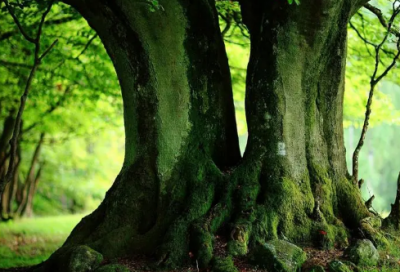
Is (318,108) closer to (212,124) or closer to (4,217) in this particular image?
(212,124)

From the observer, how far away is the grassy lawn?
12.6 m

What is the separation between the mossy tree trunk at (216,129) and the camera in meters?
6.25

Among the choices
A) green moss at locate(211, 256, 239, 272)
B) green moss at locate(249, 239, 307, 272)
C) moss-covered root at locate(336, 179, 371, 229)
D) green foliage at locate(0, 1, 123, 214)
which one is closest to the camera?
green moss at locate(211, 256, 239, 272)

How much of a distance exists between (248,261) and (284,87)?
7.87ft

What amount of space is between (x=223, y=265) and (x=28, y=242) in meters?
11.5

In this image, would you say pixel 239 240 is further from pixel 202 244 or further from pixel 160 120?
pixel 160 120

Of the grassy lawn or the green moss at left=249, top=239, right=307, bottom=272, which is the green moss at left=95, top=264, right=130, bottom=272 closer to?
the green moss at left=249, top=239, right=307, bottom=272

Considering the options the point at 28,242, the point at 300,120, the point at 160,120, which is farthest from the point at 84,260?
the point at 28,242

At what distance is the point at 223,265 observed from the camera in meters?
5.27

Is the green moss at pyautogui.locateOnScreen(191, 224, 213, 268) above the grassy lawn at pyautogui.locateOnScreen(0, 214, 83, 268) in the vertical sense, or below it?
above

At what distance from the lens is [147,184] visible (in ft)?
21.8

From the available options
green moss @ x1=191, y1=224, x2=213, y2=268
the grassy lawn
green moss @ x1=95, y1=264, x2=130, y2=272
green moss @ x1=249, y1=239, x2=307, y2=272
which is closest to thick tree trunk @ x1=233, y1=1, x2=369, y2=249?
green moss @ x1=249, y1=239, x2=307, y2=272

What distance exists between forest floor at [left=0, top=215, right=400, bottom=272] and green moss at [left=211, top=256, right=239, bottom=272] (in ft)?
0.43

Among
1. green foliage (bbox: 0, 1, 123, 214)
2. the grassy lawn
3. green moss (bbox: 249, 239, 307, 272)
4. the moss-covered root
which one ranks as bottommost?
the grassy lawn
